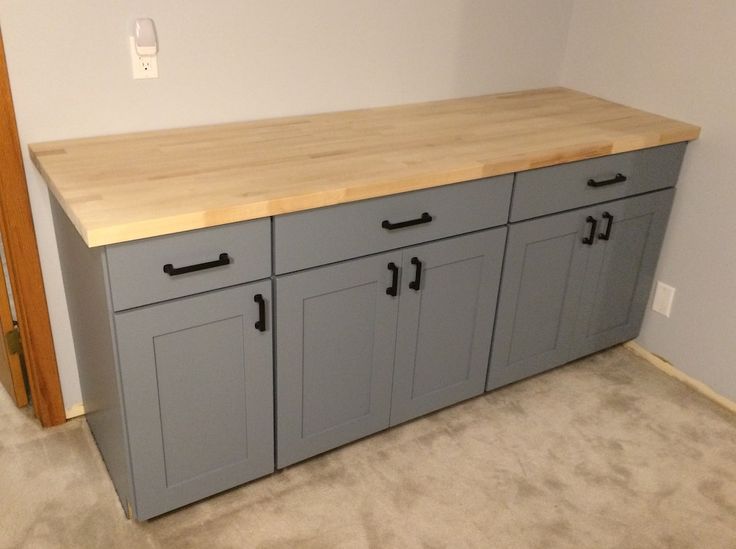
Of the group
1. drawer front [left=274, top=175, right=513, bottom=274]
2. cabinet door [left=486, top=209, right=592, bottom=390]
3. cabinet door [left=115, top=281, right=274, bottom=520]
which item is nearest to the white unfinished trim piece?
cabinet door [left=486, top=209, right=592, bottom=390]

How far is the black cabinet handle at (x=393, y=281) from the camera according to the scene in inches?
76.4

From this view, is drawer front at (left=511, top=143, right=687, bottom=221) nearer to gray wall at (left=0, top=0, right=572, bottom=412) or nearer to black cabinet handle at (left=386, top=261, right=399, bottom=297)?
black cabinet handle at (left=386, top=261, right=399, bottom=297)

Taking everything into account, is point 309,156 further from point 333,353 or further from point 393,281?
point 333,353

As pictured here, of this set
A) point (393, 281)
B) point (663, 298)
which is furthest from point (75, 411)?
point (663, 298)

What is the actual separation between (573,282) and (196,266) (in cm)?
132

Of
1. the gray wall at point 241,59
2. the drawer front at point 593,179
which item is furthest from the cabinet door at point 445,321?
the gray wall at point 241,59

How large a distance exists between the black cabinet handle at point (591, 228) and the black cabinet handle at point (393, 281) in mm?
718

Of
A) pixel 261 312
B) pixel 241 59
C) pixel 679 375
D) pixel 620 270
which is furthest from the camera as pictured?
pixel 679 375

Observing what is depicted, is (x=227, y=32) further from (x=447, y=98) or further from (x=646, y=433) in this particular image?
(x=646, y=433)

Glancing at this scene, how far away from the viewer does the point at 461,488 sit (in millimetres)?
2080

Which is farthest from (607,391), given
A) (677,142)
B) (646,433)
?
(677,142)

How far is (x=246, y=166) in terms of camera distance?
1.83 metres

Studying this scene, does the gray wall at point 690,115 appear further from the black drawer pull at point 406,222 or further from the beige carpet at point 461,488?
the black drawer pull at point 406,222

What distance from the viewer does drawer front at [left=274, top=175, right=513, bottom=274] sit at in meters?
1.74
